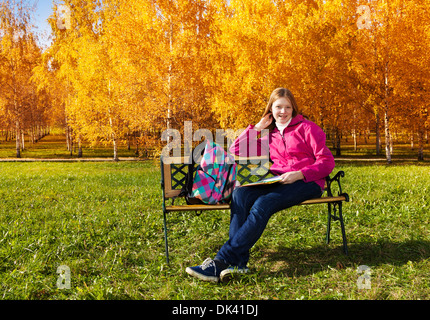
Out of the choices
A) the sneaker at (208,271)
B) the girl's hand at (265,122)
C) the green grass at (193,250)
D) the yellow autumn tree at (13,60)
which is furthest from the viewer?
the yellow autumn tree at (13,60)

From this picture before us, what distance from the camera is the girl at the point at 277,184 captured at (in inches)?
119

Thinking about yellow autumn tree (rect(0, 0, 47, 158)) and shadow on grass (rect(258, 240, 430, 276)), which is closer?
shadow on grass (rect(258, 240, 430, 276))

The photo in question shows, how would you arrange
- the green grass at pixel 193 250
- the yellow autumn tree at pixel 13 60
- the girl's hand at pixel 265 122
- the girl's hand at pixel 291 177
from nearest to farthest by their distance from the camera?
the green grass at pixel 193 250 < the girl's hand at pixel 291 177 < the girl's hand at pixel 265 122 < the yellow autumn tree at pixel 13 60

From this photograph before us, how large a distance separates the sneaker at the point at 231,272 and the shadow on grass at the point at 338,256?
238 millimetres

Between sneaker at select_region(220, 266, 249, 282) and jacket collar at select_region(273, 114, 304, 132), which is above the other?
jacket collar at select_region(273, 114, 304, 132)

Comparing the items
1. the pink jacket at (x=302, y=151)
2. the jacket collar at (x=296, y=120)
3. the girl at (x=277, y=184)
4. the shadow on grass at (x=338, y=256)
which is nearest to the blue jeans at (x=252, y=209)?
the girl at (x=277, y=184)

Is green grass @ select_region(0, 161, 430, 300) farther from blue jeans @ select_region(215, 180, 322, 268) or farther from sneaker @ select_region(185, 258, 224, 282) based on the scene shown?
blue jeans @ select_region(215, 180, 322, 268)

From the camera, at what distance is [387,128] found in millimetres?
15797

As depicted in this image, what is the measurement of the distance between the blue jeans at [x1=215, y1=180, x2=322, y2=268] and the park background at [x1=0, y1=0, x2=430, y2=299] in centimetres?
26

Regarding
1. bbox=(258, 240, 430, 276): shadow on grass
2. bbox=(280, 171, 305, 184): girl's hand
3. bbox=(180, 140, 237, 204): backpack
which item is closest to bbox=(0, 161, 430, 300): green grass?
bbox=(258, 240, 430, 276): shadow on grass

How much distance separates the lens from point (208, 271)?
2990mm

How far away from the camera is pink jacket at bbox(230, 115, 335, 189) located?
3.28 m

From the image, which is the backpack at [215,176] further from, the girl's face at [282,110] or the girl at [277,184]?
the girl's face at [282,110]
